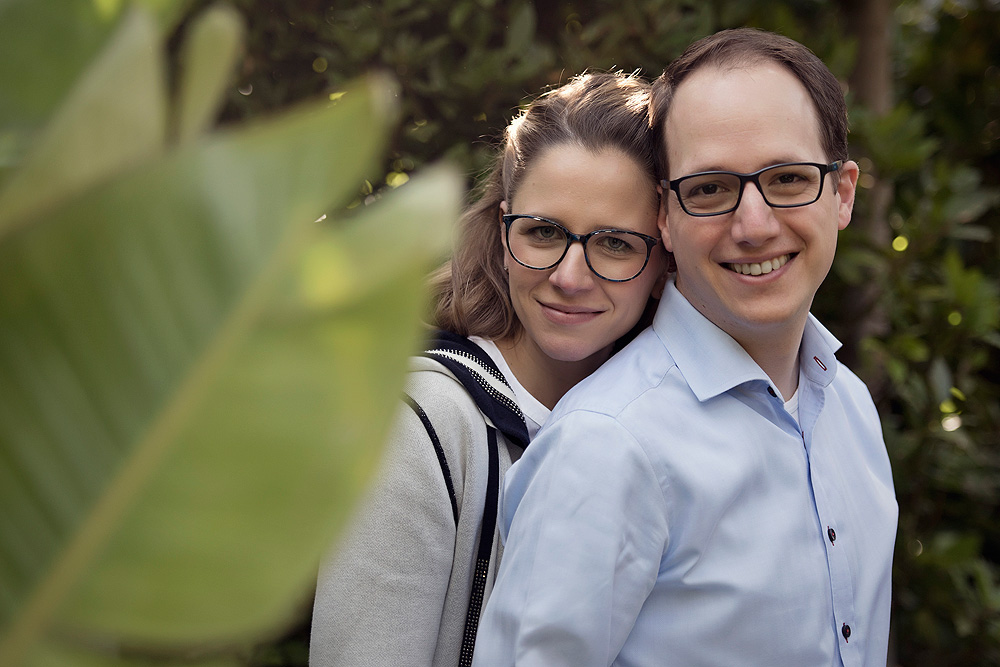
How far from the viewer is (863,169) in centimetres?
248

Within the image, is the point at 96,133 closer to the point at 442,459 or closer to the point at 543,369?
the point at 442,459

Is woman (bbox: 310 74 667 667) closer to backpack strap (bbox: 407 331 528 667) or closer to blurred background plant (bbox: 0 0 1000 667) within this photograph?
backpack strap (bbox: 407 331 528 667)

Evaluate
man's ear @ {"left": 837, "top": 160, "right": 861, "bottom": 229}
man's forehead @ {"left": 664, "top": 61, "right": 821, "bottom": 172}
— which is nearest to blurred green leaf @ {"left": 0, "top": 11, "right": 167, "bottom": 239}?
man's forehead @ {"left": 664, "top": 61, "right": 821, "bottom": 172}

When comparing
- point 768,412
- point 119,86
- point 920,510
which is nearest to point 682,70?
point 768,412

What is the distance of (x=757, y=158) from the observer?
50.9 inches

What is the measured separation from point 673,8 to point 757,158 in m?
1.12

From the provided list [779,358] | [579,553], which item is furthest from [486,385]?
[779,358]

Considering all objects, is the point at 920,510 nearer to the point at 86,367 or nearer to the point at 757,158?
the point at 757,158

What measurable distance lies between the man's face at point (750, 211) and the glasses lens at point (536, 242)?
230 millimetres

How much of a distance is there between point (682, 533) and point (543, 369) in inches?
20.4

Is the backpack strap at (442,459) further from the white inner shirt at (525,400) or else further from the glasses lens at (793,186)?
the glasses lens at (793,186)

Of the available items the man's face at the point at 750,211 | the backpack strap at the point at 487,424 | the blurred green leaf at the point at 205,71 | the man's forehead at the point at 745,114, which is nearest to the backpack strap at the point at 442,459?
the backpack strap at the point at 487,424

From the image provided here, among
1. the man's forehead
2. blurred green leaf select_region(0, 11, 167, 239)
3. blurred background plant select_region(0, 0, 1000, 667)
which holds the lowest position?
blurred background plant select_region(0, 0, 1000, 667)

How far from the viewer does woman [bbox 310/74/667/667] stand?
131 cm
